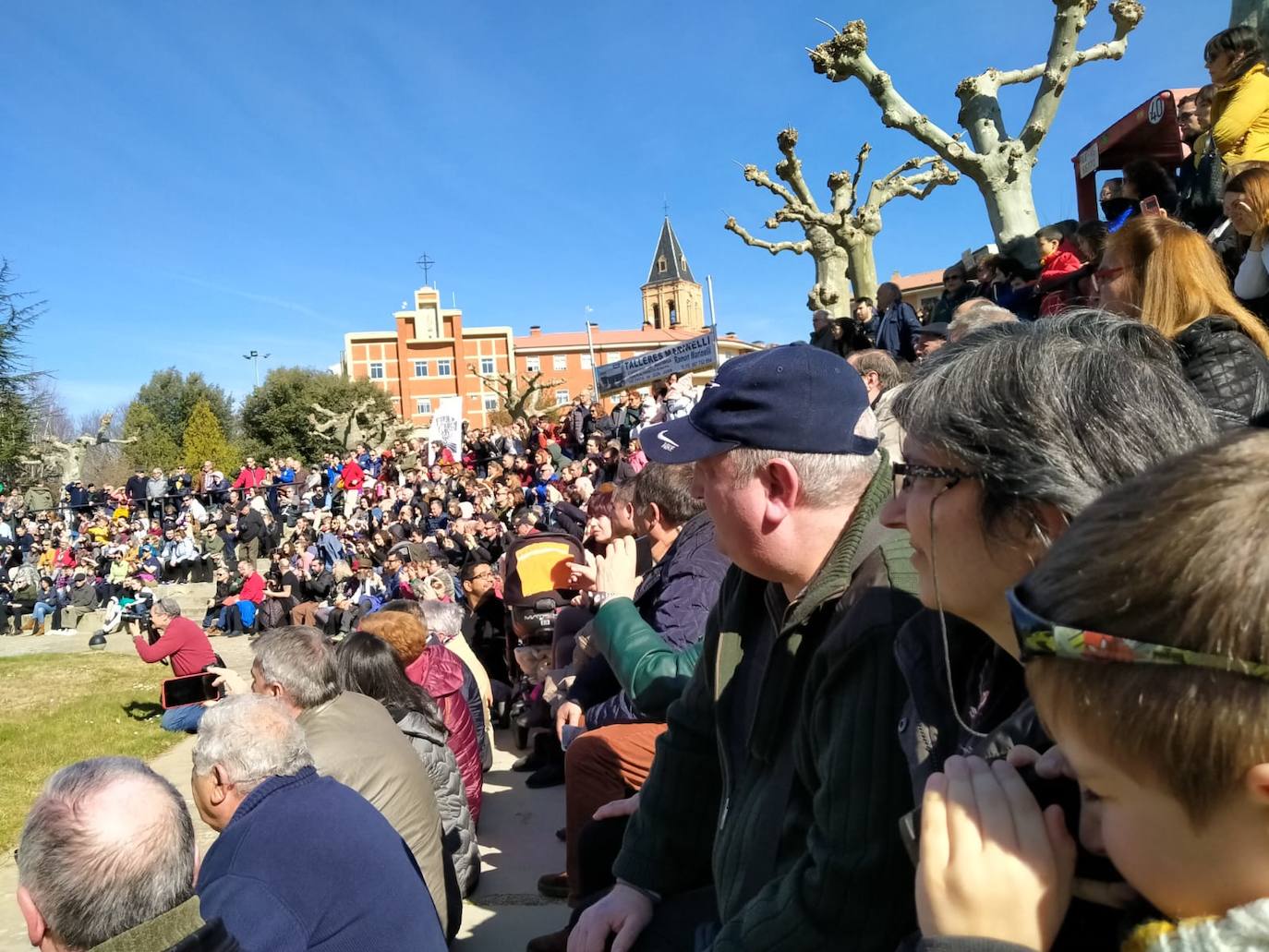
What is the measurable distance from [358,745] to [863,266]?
46.8ft

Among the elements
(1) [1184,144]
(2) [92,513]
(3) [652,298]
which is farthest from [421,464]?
(3) [652,298]

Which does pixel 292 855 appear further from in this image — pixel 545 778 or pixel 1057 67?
pixel 1057 67

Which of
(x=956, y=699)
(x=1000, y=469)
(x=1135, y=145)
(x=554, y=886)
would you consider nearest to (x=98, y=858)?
(x=956, y=699)

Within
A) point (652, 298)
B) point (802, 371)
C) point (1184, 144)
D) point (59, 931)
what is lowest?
point (59, 931)

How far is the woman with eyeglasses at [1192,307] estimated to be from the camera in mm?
2516

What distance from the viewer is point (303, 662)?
140 inches

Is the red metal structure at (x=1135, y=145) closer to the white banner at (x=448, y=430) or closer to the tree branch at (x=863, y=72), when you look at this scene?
the tree branch at (x=863, y=72)

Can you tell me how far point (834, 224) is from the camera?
1706 cm

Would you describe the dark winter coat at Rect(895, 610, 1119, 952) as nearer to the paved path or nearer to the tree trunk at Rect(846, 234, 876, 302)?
the paved path

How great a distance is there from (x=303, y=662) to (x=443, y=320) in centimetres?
7569

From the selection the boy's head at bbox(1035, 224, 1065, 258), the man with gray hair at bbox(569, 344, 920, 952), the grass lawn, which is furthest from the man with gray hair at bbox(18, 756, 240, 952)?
the boy's head at bbox(1035, 224, 1065, 258)

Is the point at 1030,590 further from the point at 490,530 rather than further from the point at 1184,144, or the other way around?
the point at 490,530

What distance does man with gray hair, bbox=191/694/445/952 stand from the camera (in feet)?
7.41

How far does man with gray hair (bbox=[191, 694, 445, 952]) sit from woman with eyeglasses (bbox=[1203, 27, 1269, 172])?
537cm
